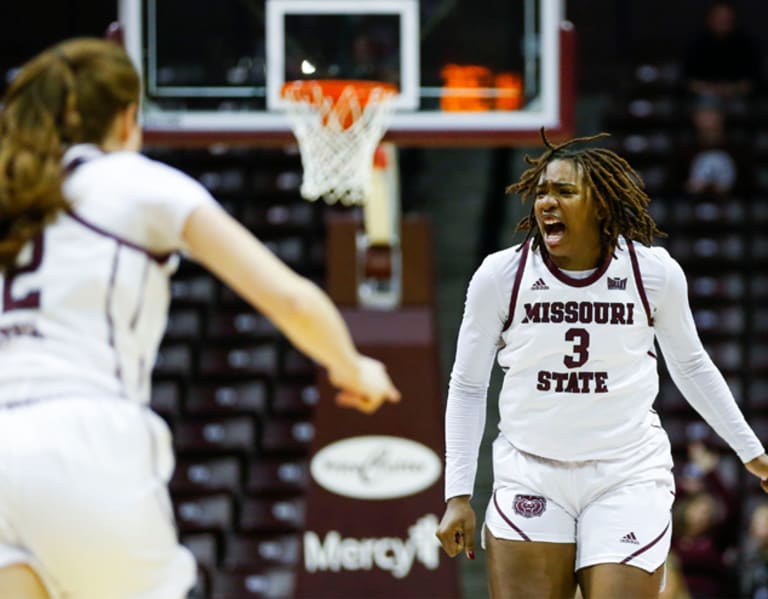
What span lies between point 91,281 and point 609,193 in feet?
6.49

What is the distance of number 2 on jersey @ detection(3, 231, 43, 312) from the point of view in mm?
2975

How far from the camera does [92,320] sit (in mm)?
2990

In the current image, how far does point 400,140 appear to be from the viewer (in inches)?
348

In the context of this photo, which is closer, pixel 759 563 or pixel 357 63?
pixel 357 63

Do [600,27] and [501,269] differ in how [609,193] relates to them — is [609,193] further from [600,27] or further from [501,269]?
[600,27]

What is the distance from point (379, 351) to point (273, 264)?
7.54 m

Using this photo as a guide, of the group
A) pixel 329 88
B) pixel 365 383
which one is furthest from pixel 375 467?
pixel 365 383

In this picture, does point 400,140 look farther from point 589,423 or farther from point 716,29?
point 716,29

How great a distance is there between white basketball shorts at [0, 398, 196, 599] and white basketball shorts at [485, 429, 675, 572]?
1.67 metres

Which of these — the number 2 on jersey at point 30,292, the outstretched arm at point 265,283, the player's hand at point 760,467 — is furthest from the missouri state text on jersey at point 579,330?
the number 2 on jersey at point 30,292

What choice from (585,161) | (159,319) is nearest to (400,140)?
(585,161)

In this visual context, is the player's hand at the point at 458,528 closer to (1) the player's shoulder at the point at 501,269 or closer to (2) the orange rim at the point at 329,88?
(1) the player's shoulder at the point at 501,269

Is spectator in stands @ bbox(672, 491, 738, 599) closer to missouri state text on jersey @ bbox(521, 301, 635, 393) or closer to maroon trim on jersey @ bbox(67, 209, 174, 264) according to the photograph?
missouri state text on jersey @ bbox(521, 301, 635, 393)

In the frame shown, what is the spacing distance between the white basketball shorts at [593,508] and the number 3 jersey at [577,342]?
0.04 m
